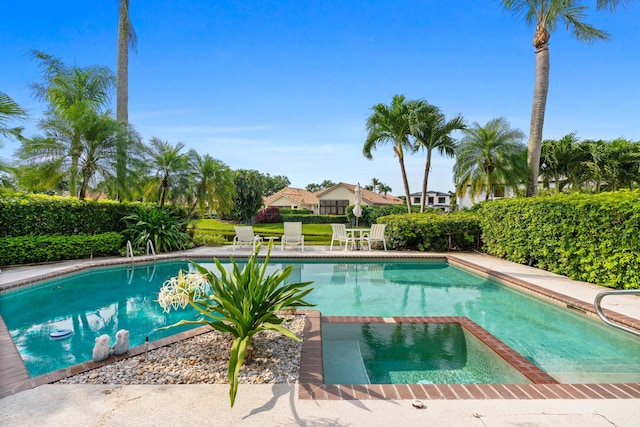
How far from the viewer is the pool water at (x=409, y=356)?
3.35 metres

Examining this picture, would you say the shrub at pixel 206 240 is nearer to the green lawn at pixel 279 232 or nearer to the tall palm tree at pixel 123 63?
the green lawn at pixel 279 232

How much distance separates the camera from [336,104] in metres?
16.8

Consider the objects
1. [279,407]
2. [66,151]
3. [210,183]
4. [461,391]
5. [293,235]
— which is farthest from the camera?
[210,183]

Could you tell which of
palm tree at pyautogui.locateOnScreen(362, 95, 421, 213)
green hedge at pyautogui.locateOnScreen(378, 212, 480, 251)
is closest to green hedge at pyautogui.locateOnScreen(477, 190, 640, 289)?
green hedge at pyautogui.locateOnScreen(378, 212, 480, 251)

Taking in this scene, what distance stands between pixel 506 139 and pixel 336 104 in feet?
28.2

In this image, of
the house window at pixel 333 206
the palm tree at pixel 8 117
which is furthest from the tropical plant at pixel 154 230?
the house window at pixel 333 206

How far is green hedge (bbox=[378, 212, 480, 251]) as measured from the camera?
1194 cm

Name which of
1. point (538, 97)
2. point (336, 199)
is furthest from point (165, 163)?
point (336, 199)

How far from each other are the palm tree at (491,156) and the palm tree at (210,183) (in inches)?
478

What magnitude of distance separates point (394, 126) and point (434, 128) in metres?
2.10

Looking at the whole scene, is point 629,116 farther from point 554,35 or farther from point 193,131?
point 193,131

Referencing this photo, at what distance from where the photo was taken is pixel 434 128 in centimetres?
1709

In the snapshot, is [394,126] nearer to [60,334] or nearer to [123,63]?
[123,63]

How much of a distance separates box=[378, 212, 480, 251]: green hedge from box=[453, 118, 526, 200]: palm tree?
5619 millimetres
